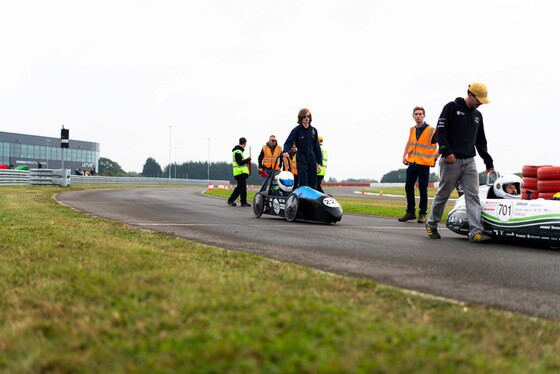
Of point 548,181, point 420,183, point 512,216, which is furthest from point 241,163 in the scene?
point 512,216

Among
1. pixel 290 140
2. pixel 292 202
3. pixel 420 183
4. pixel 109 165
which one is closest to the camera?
pixel 292 202

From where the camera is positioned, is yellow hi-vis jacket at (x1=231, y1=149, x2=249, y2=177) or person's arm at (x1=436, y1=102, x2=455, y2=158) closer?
person's arm at (x1=436, y1=102, x2=455, y2=158)

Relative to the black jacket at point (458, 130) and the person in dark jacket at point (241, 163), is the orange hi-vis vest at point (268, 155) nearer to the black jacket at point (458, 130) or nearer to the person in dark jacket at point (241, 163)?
the person in dark jacket at point (241, 163)

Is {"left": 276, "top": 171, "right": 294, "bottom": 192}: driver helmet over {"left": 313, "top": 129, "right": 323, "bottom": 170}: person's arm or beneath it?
beneath

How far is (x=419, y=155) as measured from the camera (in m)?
12.3

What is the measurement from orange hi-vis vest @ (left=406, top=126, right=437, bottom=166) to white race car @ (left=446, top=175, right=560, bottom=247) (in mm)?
3740

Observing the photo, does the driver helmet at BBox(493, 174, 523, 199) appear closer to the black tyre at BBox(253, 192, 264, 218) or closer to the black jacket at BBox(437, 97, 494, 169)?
the black jacket at BBox(437, 97, 494, 169)

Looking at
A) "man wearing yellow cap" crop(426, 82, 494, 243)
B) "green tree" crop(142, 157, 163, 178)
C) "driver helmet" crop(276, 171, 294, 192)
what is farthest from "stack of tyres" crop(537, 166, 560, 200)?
"green tree" crop(142, 157, 163, 178)

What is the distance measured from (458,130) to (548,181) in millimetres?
2751

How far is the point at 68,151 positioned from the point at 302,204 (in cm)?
11566

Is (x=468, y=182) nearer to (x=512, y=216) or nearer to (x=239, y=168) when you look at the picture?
(x=512, y=216)

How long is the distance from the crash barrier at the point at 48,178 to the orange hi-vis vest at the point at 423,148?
894 inches

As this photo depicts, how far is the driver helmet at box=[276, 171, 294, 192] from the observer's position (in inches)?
464

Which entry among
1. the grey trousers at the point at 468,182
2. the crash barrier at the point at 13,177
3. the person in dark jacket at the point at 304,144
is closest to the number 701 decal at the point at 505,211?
the grey trousers at the point at 468,182
